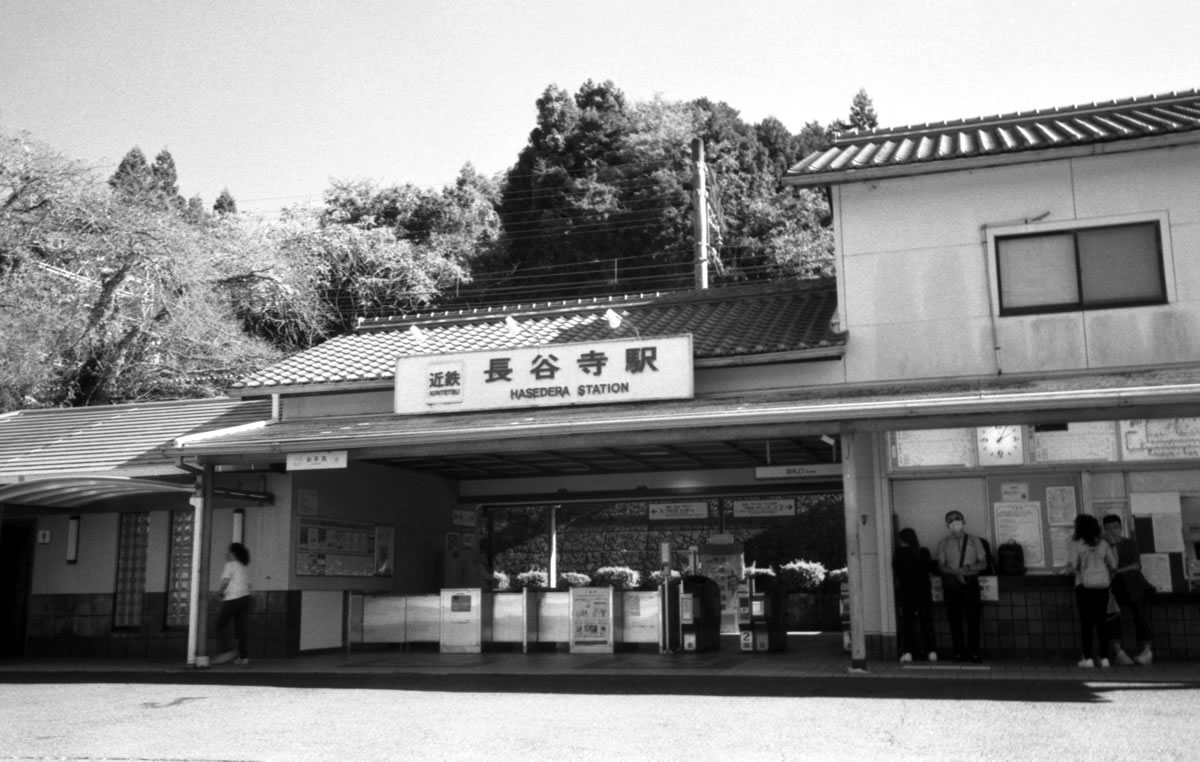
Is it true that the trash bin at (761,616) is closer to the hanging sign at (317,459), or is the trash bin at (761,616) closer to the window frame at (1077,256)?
the window frame at (1077,256)

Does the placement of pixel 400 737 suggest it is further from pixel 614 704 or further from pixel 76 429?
pixel 76 429

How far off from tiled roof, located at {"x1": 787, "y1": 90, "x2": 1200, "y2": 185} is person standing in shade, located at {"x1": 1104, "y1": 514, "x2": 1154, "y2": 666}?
15.0 feet

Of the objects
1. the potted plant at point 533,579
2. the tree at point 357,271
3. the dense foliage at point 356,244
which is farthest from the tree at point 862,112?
the potted plant at point 533,579

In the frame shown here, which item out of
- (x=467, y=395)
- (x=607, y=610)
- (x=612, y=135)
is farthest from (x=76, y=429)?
(x=612, y=135)

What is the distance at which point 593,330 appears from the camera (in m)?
17.0

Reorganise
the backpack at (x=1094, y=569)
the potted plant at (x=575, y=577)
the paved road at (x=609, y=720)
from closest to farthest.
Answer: the paved road at (x=609, y=720), the backpack at (x=1094, y=569), the potted plant at (x=575, y=577)

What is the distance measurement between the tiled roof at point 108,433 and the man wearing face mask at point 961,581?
998 centimetres

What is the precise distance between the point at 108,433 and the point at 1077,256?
46.6ft

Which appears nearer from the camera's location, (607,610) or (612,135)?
(607,610)

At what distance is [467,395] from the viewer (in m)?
15.4

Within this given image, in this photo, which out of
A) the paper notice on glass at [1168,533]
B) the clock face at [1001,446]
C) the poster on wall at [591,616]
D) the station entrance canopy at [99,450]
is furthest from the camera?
the poster on wall at [591,616]

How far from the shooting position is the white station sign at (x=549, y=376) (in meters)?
14.6

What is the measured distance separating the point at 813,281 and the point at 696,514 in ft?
16.2

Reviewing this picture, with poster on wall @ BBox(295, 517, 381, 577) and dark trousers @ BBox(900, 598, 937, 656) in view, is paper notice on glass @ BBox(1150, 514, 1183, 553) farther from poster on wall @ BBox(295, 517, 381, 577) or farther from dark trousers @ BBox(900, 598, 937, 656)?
poster on wall @ BBox(295, 517, 381, 577)
